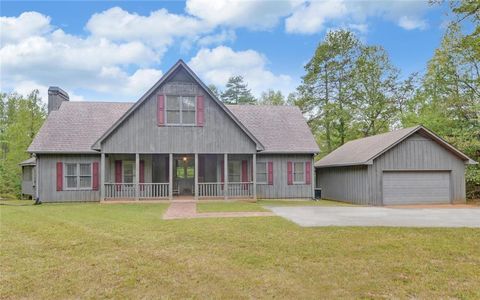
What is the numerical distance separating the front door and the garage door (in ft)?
34.5

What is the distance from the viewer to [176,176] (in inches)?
795

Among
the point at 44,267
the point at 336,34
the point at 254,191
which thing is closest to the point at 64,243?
the point at 44,267

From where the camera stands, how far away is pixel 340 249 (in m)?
7.19

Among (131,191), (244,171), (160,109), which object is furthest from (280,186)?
(131,191)

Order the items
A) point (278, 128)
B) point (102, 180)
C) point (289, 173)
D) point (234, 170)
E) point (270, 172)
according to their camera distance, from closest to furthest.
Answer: point (102, 180) → point (270, 172) → point (289, 173) → point (234, 170) → point (278, 128)

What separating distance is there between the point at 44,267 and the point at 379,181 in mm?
15556

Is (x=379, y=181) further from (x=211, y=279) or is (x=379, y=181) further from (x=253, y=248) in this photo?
(x=211, y=279)

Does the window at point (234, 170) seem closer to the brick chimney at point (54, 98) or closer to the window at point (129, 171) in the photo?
the window at point (129, 171)

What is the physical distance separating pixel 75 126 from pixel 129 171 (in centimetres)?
404

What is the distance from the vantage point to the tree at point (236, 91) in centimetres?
4916

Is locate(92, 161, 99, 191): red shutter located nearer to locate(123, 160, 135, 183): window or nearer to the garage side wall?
locate(123, 160, 135, 183): window

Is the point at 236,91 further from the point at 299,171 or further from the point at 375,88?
the point at 299,171

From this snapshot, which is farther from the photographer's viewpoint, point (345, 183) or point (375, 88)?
point (375, 88)

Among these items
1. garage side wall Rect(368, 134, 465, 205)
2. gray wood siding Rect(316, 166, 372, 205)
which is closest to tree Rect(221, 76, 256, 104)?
gray wood siding Rect(316, 166, 372, 205)
